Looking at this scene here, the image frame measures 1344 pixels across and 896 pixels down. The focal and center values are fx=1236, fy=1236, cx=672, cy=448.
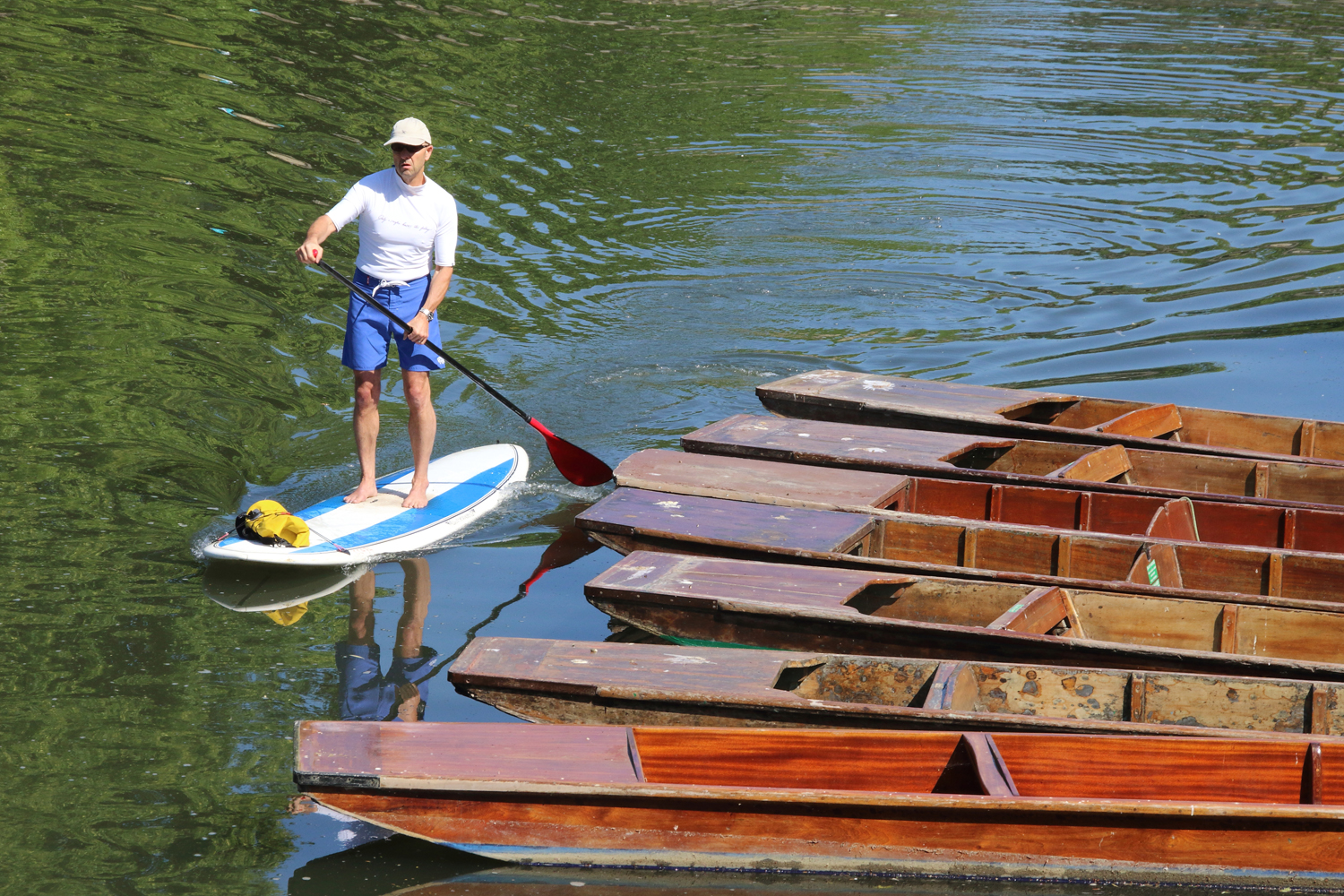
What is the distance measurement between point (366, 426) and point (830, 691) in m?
3.41

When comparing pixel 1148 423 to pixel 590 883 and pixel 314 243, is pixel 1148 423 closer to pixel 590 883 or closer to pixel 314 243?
pixel 590 883

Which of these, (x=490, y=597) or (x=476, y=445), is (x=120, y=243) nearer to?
(x=476, y=445)

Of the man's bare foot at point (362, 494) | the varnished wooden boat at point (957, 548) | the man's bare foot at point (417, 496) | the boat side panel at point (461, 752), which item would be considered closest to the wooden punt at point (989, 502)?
the varnished wooden boat at point (957, 548)

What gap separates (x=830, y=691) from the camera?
17.6 feet

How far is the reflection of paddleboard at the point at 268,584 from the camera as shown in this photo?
22.4 feet

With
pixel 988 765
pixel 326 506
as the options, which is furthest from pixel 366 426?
pixel 988 765

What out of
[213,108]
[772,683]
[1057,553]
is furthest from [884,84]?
[772,683]

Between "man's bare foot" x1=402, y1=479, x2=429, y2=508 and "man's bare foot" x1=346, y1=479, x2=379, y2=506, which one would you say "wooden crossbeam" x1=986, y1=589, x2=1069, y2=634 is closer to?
"man's bare foot" x1=402, y1=479, x2=429, y2=508

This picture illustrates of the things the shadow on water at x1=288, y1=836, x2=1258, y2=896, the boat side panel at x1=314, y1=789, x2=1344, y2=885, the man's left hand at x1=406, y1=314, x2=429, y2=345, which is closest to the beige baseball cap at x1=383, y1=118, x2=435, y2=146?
the man's left hand at x1=406, y1=314, x2=429, y2=345

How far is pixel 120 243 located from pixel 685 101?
34.2 feet

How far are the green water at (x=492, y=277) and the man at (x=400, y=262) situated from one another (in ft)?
3.72

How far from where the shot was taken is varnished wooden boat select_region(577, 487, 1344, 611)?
6.02m

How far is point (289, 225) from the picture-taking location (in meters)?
13.3

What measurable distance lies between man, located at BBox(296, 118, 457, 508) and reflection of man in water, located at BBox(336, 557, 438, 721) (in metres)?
1.03
